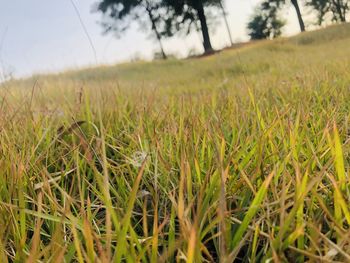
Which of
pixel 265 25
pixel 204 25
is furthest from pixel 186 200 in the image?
pixel 265 25

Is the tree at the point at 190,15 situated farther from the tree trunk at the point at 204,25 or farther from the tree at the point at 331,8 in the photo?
the tree at the point at 331,8

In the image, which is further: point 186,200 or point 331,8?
point 331,8

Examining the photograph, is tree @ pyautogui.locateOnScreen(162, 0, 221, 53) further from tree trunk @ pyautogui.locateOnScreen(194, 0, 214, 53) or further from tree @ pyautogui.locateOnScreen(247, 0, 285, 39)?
tree @ pyautogui.locateOnScreen(247, 0, 285, 39)

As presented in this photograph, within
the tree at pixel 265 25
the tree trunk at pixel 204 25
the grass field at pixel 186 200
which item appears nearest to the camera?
the grass field at pixel 186 200

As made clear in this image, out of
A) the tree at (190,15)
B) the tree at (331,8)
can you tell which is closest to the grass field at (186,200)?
the tree at (190,15)

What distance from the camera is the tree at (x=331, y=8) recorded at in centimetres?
2812

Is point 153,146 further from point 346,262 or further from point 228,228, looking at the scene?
point 346,262

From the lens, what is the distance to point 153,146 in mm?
894

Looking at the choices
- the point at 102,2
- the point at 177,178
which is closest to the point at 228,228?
the point at 177,178

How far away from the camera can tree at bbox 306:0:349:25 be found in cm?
2812

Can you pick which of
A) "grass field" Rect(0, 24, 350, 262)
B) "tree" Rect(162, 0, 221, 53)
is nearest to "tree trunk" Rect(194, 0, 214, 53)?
"tree" Rect(162, 0, 221, 53)

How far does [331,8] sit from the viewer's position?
29688 millimetres

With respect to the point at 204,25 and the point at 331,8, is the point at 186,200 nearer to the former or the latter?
the point at 204,25

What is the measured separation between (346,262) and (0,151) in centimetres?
72
